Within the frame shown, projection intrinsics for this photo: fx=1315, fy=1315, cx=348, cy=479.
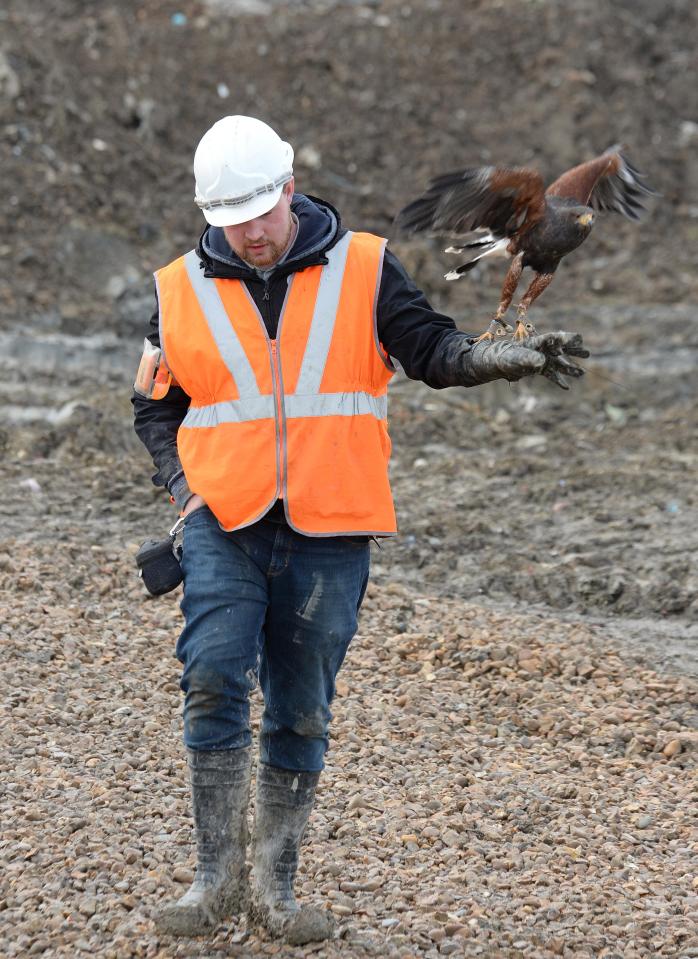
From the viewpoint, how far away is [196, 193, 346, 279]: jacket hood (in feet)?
11.6

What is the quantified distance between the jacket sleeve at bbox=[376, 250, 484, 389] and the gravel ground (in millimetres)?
1647

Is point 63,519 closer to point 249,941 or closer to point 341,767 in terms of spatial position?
point 341,767

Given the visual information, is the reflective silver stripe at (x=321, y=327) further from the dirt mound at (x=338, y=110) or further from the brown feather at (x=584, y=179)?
the dirt mound at (x=338, y=110)

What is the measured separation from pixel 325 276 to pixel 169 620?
3.46 m

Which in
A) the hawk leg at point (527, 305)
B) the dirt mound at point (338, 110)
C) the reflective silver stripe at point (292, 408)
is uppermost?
the dirt mound at point (338, 110)

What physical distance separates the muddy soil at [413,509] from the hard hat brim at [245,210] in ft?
6.42

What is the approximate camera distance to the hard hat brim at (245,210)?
342 cm

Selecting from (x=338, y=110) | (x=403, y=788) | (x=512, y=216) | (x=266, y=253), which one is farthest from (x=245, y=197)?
(x=338, y=110)

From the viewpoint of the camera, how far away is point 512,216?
13.8 feet

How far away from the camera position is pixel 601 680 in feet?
20.7

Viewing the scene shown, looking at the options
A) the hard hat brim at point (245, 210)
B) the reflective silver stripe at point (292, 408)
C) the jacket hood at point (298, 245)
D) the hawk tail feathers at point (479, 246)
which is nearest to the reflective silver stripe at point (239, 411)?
the reflective silver stripe at point (292, 408)

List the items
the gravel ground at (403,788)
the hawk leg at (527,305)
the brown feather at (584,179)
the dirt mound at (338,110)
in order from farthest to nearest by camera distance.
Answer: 1. the dirt mound at (338,110)
2. the brown feather at (584,179)
3. the gravel ground at (403,788)
4. the hawk leg at (527,305)

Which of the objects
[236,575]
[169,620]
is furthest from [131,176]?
[236,575]

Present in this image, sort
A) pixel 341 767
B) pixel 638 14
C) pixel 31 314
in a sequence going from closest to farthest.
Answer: pixel 341 767, pixel 31 314, pixel 638 14
